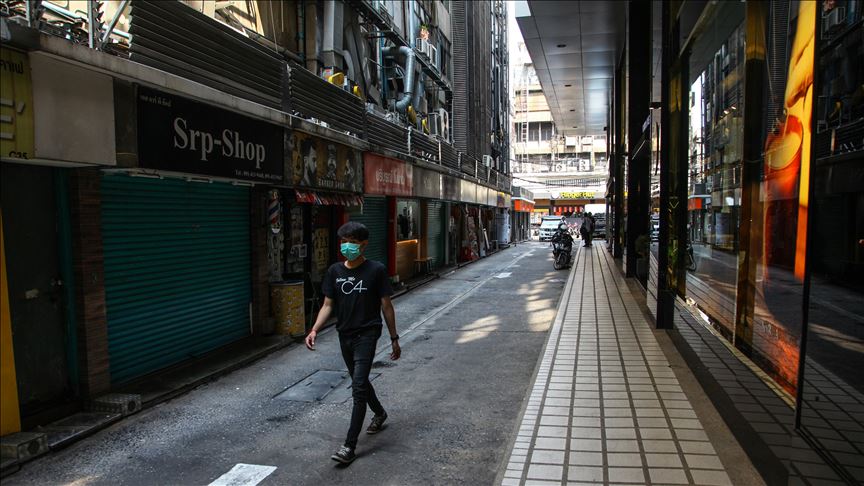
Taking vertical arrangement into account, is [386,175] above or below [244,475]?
above

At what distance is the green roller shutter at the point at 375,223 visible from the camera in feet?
43.3

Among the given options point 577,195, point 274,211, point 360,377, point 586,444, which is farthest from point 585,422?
point 577,195

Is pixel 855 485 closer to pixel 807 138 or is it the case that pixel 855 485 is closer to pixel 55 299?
pixel 807 138

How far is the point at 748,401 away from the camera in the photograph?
3928 millimetres

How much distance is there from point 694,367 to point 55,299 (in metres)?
6.39

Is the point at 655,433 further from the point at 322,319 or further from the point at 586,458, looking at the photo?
the point at 322,319

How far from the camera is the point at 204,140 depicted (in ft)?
21.2

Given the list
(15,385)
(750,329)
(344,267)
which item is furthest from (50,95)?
(750,329)

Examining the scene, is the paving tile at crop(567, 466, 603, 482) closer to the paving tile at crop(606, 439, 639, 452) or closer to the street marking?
the paving tile at crop(606, 439, 639, 452)

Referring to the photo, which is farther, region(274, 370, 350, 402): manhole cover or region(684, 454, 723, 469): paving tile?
region(274, 370, 350, 402): manhole cover

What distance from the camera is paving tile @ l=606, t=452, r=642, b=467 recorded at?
3.89m

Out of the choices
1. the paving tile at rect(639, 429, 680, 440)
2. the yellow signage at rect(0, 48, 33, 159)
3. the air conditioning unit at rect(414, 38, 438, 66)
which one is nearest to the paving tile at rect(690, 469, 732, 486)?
the paving tile at rect(639, 429, 680, 440)

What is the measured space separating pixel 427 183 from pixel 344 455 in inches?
505

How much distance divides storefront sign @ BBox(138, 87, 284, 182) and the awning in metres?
0.83
